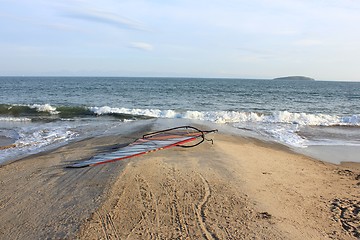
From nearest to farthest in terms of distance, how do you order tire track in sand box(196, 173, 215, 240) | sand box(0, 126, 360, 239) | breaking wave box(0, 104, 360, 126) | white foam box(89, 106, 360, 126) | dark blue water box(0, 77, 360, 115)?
tire track in sand box(196, 173, 215, 240) → sand box(0, 126, 360, 239) → white foam box(89, 106, 360, 126) → breaking wave box(0, 104, 360, 126) → dark blue water box(0, 77, 360, 115)

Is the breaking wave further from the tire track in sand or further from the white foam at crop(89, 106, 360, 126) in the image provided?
the tire track in sand

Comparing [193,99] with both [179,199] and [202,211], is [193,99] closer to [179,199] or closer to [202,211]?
[179,199]

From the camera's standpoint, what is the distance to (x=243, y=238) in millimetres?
4449

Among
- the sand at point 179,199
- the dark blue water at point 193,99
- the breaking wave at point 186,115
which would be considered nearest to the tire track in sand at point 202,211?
the sand at point 179,199

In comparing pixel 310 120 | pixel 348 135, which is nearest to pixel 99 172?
pixel 348 135

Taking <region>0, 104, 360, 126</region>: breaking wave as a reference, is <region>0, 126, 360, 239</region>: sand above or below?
above

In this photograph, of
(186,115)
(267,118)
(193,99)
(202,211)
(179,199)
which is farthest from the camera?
(193,99)

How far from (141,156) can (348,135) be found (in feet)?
36.1

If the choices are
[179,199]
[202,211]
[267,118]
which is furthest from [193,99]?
[202,211]

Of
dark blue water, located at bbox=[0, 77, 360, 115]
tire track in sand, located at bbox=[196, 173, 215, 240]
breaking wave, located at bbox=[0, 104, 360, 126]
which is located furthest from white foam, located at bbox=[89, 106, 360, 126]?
tire track in sand, located at bbox=[196, 173, 215, 240]

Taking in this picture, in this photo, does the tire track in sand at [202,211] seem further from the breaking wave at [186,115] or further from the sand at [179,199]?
the breaking wave at [186,115]

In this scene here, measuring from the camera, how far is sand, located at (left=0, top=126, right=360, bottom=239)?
4.66m

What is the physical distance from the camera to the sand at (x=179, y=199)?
466cm

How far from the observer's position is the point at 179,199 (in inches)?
221
